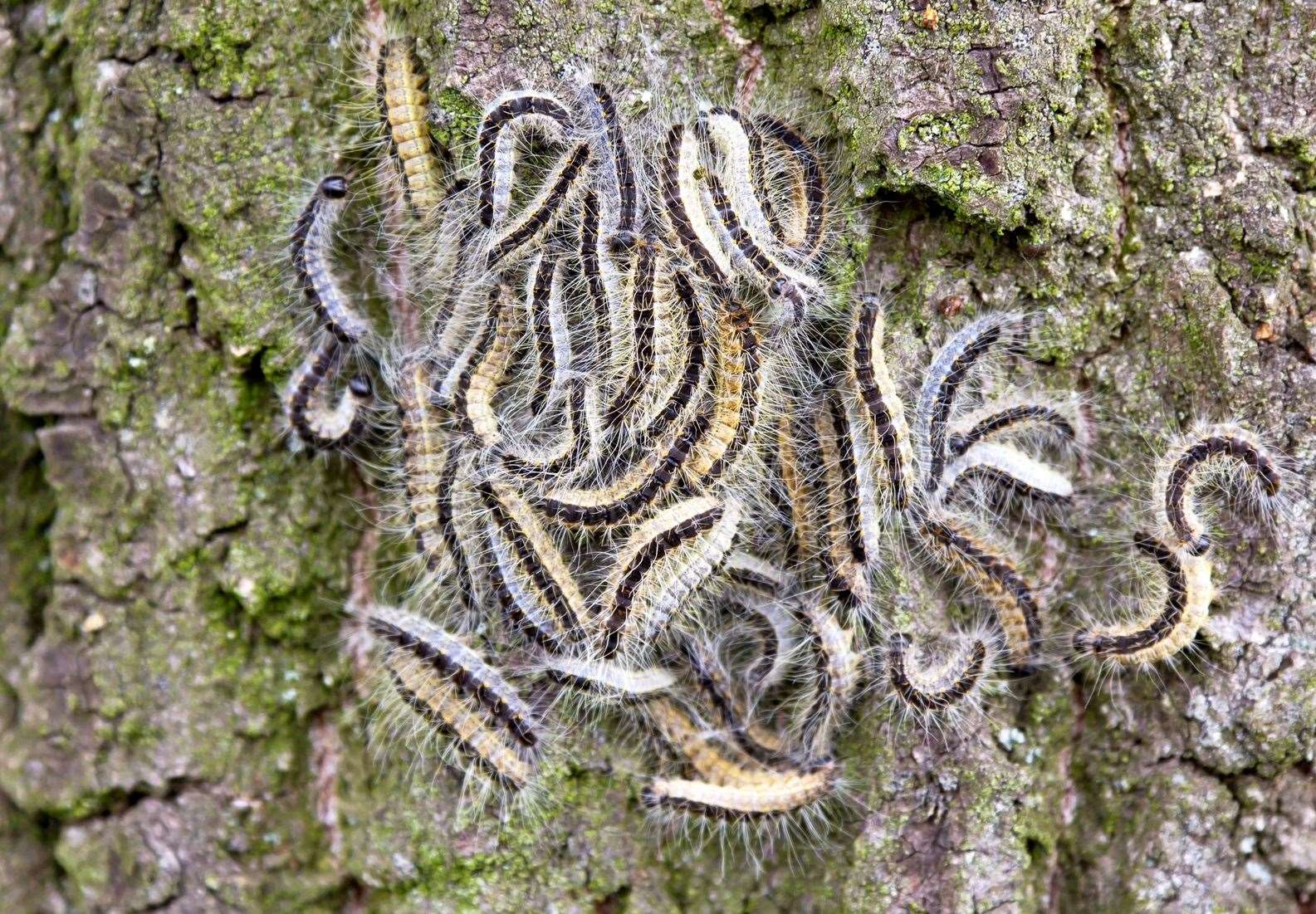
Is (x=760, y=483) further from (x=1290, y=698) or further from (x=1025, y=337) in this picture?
(x=1290, y=698)

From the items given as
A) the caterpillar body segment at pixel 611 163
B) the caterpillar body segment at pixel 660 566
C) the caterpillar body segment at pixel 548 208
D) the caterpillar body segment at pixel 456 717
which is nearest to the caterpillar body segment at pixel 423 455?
the caterpillar body segment at pixel 456 717

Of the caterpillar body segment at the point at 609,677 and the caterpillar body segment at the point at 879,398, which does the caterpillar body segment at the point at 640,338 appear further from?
the caterpillar body segment at the point at 609,677

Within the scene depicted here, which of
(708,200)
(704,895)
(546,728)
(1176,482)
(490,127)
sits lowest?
(704,895)

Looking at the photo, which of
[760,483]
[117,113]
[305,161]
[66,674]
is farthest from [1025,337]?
[66,674]

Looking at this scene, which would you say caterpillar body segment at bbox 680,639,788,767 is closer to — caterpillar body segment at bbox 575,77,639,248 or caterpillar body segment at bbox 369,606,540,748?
caterpillar body segment at bbox 369,606,540,748

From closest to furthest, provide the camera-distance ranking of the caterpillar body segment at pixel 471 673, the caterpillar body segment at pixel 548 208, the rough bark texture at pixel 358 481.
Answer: the rough bark texture at pixel 358 481
the caterpillar body segment at pixel 548 208
the caterpillar body segment at pixel 471 673

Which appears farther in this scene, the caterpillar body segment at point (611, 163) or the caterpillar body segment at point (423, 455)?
the caterpillar body segment at point (423, 455)

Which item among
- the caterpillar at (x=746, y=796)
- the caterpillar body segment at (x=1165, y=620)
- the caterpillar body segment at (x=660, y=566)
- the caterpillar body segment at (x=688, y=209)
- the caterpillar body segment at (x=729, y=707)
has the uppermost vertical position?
the caterpillar body segment at (x=688, y=209)

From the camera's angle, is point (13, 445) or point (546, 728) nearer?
point (546, 728)
